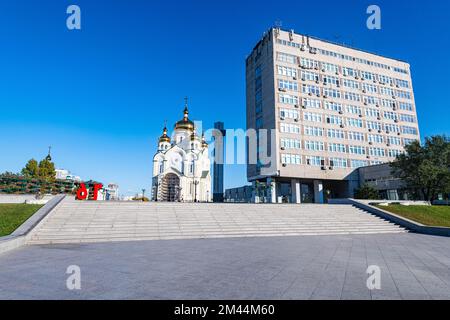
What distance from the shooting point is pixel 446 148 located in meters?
28.6

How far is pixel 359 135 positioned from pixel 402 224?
98.9 ft

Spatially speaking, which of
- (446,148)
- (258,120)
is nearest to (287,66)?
(258,120)

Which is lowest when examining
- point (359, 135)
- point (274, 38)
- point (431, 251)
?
point (431, 251)

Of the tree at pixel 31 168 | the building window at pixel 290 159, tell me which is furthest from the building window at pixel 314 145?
the tree at pixel 31 168

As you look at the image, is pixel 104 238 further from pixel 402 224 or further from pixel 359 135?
pixel 359 135

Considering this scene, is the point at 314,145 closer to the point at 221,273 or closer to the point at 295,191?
the point at 295,191

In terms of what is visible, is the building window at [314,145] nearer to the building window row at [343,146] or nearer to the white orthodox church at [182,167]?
the building window row at [343,146]

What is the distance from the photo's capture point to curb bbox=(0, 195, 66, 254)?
8837mm

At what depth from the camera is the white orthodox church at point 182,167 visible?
55531mm

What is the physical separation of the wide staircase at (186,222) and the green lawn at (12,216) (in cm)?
95

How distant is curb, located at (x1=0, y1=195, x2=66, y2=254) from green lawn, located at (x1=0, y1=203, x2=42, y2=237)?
0.32 m

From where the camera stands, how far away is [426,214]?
834 inches

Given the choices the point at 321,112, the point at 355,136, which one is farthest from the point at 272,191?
the point at 355,136
